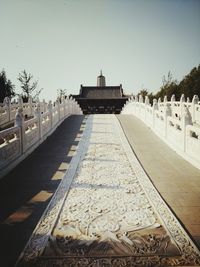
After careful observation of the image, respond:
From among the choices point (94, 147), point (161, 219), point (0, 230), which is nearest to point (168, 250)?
point (161, 219)

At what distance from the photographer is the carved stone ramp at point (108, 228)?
3.72 meters

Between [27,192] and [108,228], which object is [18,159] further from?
[108,228]

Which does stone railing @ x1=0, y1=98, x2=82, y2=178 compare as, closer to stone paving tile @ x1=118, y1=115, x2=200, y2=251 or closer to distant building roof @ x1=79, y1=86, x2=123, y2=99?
stone paving tile @ x1=118, y1=115, x2=200, y2=251

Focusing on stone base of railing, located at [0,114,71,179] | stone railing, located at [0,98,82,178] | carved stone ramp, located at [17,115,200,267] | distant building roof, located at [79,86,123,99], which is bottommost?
carved stone ramp, located at [17,115,200,267]

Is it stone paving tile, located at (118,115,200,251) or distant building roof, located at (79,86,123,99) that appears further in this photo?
distant building roof, located at (79,86,123,99)

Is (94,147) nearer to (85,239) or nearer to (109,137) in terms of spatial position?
(109,137)

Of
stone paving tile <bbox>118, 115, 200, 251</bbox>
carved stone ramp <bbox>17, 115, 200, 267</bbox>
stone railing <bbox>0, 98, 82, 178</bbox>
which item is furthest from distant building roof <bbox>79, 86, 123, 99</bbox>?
carved stone ramp <bbox>17, 115, 200, 267</bbox>

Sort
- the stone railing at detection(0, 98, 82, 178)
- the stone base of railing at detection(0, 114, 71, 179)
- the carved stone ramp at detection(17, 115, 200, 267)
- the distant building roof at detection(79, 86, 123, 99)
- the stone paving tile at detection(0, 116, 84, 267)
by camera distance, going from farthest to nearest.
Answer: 1. the distant building roof at detection(79, 86, 123, 99)
2. the stone railing at detection(0, 98, 82, 178)
3. the stone base of railing at detection(0, 114, 71, 179)
4. the stone paving tile at detection(0, 116, 84, 267)
5. the carved stone ramp at detection(17, 115, 200, 267)

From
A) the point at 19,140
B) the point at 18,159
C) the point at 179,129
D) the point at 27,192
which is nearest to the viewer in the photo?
the point at 27,192

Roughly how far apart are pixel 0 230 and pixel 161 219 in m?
2.72

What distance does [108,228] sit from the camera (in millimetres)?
4512

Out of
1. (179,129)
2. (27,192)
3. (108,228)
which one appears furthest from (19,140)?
(179,129)

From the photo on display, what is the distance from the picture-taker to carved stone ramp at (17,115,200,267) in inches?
146

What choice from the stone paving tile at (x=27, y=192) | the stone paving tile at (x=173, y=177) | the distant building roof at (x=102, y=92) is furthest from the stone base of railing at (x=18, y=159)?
the distant building roof at (x=102, y=92)
